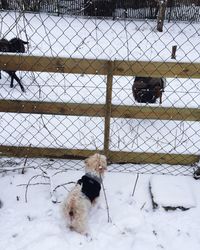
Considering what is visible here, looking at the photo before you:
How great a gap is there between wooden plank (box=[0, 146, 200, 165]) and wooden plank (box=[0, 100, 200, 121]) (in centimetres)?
55

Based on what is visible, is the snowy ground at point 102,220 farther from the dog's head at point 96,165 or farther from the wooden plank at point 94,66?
the wooden plank at point 94,66

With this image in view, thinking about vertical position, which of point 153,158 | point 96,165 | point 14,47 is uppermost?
point 14,47

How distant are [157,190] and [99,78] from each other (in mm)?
5335

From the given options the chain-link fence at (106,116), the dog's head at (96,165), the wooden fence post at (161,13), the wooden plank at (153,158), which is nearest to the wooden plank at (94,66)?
the chain-link fence at (106,116)

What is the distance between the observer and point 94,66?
13.2 ft

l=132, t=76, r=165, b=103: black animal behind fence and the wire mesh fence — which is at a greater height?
the wire mesh fence

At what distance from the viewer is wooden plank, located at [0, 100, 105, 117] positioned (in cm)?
437

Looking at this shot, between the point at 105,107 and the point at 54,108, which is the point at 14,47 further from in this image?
the point at 105,107

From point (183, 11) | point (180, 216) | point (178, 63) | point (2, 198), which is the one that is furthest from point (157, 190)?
point (183, 11)

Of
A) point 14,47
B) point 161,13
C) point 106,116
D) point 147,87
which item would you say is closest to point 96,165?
point 106,116

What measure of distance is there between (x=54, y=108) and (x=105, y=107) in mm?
595

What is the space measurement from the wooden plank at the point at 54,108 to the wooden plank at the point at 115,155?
55 centimetres

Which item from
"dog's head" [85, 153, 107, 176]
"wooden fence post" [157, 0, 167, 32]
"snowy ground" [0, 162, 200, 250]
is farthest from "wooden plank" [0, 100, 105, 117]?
"wooden fence post" [157, 0, 167, 32]

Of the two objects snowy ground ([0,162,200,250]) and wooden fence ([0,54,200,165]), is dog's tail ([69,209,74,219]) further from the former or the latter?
wooden fence ([0,54,200,165])
